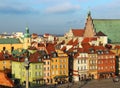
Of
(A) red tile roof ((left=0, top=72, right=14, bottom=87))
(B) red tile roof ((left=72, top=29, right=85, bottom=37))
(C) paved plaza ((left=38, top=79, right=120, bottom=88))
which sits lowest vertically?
(C) paved plaza ((left=38, top=79, right=120, bottom=88))

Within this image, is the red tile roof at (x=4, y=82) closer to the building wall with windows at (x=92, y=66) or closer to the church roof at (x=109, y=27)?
the building wall with windows at (x=92, y=66)

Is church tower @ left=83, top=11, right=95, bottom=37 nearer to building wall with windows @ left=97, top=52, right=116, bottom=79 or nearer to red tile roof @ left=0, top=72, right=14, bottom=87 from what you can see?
building wall with windows @ left=97, top=52, right=116, bottom=79

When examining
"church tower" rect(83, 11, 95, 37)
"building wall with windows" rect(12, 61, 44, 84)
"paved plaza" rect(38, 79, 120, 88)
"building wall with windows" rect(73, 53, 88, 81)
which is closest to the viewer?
"building wall with windows" rect(12, 61, 44, 84)

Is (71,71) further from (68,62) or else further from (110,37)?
(110,37)

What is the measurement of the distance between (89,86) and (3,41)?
34992 millimetres

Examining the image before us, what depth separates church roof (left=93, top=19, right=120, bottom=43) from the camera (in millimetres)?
100750

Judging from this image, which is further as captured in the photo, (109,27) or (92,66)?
(109,27)

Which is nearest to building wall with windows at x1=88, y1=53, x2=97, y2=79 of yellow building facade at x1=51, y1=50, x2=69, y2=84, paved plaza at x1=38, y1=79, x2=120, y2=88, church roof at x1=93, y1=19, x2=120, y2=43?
paved plaza at x1=38, y1=79, x2=120, y2=88

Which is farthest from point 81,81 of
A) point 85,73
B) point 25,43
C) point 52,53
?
point 25,43

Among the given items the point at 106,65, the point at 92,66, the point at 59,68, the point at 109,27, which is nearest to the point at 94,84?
the point at 59,68

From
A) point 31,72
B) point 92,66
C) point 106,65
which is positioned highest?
point 106,65

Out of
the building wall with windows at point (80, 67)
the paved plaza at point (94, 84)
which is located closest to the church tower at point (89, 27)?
the building wall with windows at point (80, 67)

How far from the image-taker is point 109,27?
4016 inches

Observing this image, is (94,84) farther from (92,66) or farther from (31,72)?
(31,72)
